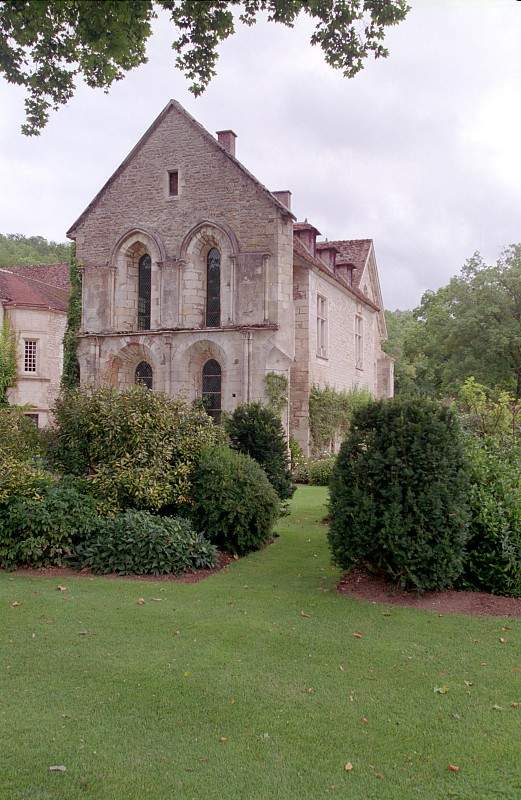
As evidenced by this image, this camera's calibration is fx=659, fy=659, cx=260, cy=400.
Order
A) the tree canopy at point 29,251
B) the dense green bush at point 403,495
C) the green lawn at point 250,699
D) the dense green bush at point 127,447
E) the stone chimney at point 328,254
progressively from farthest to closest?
the tree canopy at point 29,251 < the stone chimney at point 328,254 < the dense green bush at point 127,447 < the dense green bush at point 403,495 < the green lawn at point 250,699

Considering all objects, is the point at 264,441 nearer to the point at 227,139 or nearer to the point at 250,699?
the point at 250,699

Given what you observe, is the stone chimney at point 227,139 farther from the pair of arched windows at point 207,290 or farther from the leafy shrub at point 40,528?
the leafy shrub at point 40,528

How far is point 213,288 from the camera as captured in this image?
24.0m

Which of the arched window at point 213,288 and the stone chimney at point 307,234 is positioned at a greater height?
the stone chimney at point 307,234

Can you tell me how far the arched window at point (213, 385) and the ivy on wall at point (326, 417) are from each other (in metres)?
3.55

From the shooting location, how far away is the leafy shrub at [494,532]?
7617 mm

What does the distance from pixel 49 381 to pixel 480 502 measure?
30880 millimetres

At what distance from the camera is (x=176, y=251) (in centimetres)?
2394

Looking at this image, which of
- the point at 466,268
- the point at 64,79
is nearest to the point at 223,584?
the point at 64,79

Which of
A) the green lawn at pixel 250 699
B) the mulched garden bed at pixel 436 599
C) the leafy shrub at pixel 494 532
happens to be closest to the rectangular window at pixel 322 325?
the leafy shrub at pixel 494 532

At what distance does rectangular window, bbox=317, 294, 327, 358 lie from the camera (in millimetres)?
26391

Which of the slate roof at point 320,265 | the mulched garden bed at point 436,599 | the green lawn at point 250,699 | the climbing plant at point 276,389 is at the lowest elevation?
the green lawn at point 250,699

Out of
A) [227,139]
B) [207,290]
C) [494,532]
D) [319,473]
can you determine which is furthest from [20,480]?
[227,139]

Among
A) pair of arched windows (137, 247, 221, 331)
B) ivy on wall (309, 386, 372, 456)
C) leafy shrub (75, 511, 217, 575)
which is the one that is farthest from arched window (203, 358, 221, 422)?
leafy shrub (75, 511, 217, 575)
